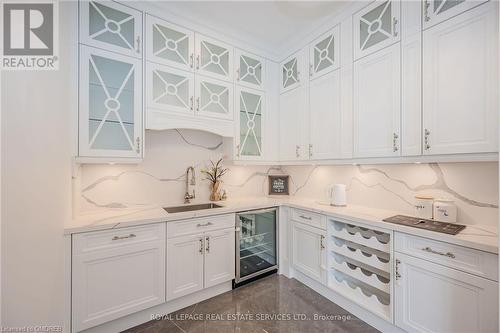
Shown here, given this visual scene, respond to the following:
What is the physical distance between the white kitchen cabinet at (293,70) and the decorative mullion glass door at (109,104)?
169 centimetres

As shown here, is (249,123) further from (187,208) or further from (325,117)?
(187,208)

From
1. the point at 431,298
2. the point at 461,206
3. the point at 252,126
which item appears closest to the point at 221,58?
the point at 252,126

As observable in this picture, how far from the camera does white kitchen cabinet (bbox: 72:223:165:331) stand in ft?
4.93

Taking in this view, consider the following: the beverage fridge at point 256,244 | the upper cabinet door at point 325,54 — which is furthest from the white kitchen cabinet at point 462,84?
the beverage fridge at point 256,244

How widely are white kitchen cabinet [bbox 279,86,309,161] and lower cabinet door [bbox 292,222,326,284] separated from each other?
833mm

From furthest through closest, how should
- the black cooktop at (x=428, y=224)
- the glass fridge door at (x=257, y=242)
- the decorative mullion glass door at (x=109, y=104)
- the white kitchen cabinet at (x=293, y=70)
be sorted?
the white kitchen cabinet at (x=293, y=70), the glass fridge door at (x=257, y=242), the decorative mullion glass door at (x=109, y=104), the black cooktop at (x=428, y=224)

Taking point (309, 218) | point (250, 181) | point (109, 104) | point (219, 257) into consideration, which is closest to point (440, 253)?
point (309, 218)

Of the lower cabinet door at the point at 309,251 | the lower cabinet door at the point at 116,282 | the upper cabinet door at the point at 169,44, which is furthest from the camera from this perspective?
the lower cabinet door at the point at 309,251

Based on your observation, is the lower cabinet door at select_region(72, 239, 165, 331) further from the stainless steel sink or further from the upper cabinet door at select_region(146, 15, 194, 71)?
the upper cabinet door at select_region(146, 15, 194, 71)

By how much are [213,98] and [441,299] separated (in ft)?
8.08

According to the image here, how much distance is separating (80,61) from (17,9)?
16.6 inches

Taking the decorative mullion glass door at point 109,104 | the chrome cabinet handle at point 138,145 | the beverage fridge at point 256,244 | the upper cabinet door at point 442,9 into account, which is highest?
the upper cabinet door at point 442,9

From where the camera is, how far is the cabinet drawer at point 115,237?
1508mm

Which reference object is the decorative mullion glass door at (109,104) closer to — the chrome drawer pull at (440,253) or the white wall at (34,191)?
the white wall at (34,191)
